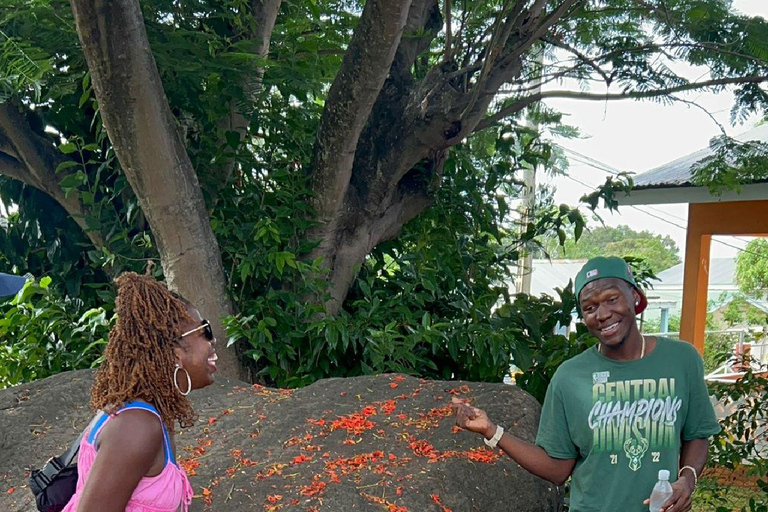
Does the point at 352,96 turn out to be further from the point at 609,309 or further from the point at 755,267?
the point at 755,267

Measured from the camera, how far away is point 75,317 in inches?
263

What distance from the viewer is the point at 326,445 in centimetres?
396

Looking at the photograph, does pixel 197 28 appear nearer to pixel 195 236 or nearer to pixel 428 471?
pixel 195 236

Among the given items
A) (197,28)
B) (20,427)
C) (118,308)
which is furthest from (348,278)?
(118,308)

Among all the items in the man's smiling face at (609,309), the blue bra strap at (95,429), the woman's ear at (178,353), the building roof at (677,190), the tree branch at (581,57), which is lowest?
the blue bra strap at (95,429)

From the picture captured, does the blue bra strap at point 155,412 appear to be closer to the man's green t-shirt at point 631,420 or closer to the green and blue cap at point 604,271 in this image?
the man's green t-shirt at point 631,420

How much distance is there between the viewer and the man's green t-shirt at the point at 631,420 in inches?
104

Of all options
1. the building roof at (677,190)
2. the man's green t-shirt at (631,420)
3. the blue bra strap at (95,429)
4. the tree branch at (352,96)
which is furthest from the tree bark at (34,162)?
the building roof at (677,190)

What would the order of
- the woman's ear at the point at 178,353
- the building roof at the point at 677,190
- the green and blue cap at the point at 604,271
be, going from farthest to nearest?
the building roof at the point at 677,190
the green and blue cap at the point at 604,271
the woman's ear at the point at 178,353

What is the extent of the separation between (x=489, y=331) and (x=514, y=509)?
2055 millimetres

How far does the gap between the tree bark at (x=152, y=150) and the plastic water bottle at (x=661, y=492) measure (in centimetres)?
357

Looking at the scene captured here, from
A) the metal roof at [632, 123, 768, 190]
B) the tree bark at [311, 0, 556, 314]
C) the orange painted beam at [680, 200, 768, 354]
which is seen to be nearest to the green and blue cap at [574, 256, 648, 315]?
the tree bark at [311, 0, 556, 314]

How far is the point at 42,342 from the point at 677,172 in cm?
735

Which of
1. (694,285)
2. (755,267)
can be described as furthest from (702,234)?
(755,267)
